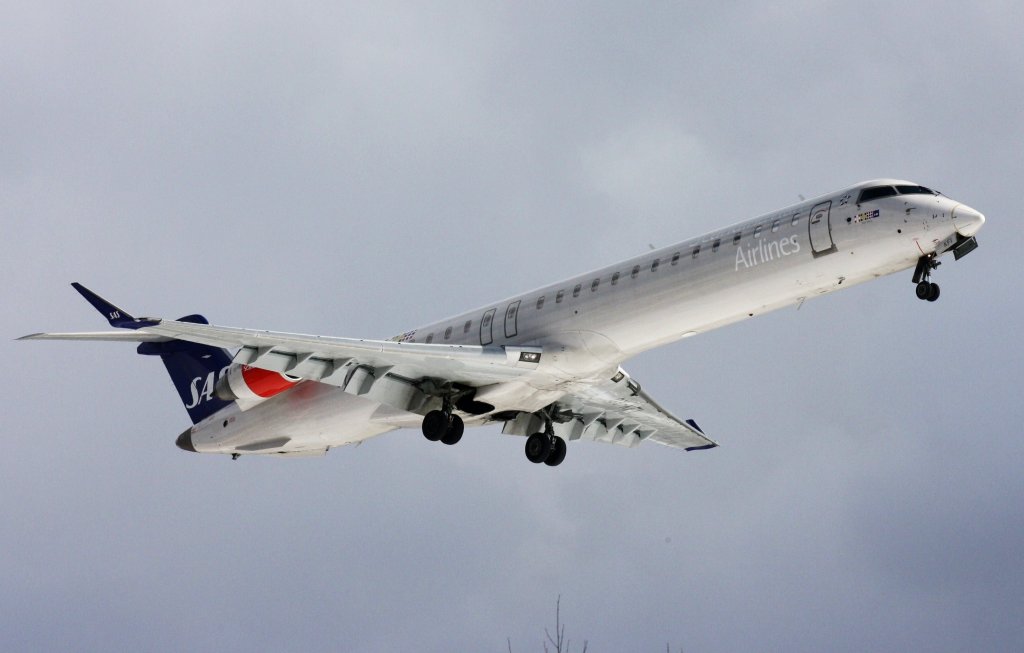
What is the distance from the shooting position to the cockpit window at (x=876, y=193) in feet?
99.9

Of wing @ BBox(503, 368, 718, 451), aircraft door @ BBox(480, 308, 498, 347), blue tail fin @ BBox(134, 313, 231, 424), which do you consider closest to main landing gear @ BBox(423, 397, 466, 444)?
aircraft door @ BBox(480, 308, 498, 347)

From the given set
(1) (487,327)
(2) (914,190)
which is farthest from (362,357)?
(2) (914,190)

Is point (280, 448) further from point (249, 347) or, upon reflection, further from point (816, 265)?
point (816, 265)

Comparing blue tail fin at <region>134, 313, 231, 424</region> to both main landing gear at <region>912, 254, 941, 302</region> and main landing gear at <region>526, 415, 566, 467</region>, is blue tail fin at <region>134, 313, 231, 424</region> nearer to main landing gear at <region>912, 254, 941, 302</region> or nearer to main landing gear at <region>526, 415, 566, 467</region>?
main landing gear at <region>526, 415, 566, 467</region>

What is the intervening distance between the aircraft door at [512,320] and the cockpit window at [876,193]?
→ 8831mm

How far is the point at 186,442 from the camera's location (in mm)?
41969

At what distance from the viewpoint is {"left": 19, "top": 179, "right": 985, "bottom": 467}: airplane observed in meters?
30.4

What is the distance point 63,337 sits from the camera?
35812 millimetres

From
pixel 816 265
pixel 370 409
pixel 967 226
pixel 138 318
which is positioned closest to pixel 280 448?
pixel 370 409

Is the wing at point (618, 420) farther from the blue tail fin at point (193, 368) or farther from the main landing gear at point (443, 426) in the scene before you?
the blue tail fin at point (193, 368)

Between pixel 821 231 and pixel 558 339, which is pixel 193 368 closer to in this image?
pixel 558 339

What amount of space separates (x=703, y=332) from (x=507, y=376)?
4.84 metres

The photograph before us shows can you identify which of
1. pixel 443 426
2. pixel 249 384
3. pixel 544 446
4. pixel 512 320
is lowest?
pixel 443 426

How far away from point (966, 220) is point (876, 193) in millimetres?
2007
